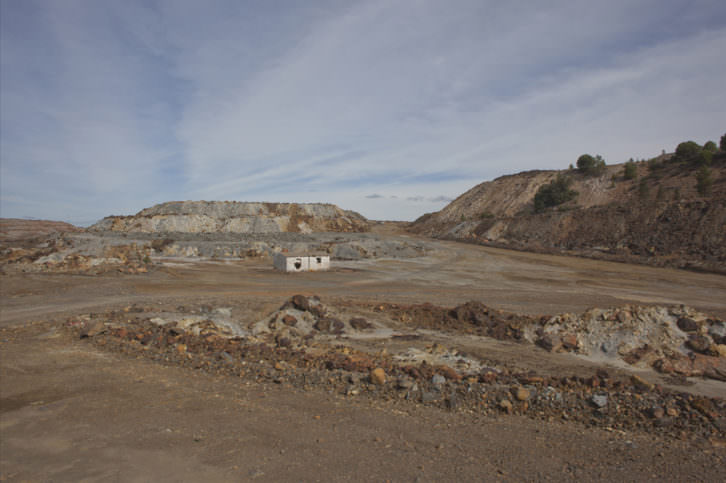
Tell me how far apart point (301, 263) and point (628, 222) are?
3985 centimetres

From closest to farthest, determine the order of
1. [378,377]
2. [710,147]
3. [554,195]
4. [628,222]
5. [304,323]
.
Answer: [378,377]
[304,323]
[628,222]
[710,147]
[554,195]

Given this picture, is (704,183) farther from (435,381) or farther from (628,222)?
(435,381)

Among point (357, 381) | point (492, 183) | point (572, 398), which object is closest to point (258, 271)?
point (357, 381)

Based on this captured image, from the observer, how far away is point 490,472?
18.7ft

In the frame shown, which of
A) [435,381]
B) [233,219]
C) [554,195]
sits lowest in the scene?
[435,381]

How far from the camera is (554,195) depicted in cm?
6938

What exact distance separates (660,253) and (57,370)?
158ft

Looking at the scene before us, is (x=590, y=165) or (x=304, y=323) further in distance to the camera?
(x=590, y=165)

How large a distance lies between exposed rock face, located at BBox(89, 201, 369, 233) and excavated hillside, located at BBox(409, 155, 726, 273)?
23671mm

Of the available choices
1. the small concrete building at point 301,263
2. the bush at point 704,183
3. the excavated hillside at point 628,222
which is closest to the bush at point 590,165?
the excavated hillside at point 628,222

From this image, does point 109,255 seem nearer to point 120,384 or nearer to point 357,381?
point 120,384

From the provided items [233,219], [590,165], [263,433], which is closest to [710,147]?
[590,165]

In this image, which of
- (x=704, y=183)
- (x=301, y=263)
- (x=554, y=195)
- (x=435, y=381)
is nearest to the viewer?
(x=435, y=381)

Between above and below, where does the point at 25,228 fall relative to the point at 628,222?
above
